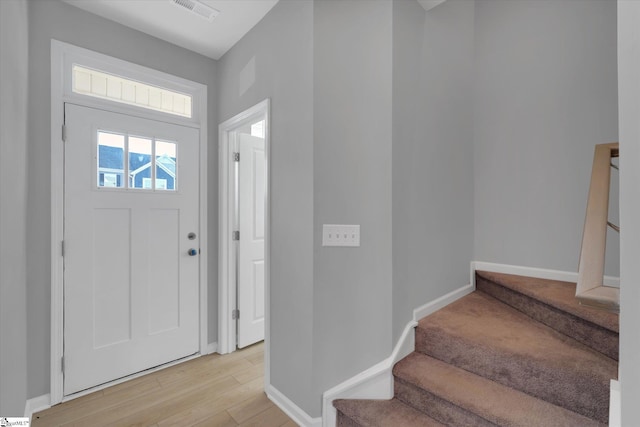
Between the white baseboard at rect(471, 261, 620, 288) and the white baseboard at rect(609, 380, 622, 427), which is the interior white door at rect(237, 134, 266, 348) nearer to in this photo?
the white baseboard at rect(471, 261, 620, 288)

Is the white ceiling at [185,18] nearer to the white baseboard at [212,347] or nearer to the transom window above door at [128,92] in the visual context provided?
the transom window above door at [128,92]

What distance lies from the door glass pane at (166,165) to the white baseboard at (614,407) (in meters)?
2.82

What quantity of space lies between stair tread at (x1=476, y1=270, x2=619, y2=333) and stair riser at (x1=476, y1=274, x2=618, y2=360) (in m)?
0.04

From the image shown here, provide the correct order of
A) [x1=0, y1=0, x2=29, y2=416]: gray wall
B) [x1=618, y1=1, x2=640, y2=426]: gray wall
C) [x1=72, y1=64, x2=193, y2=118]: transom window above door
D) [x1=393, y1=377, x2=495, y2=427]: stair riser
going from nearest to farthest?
[x1=618, y1=1, x2=640, y2=426]: gray wall < [x1=0, y1=0, x2=29, y2=416]: gray wall < [x1=393, y1=377, x2=495, y2=427]: stair riser < [x1=72, y1=64, x2=193, y2=118]: transom window above door

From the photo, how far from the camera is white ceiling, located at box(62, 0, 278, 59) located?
1.97 m

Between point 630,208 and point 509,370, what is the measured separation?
1.23 metres

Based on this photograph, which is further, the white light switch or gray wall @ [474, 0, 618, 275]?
gray wall @ [474, 0, 618, 275]

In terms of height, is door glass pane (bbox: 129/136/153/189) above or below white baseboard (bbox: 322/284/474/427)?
above

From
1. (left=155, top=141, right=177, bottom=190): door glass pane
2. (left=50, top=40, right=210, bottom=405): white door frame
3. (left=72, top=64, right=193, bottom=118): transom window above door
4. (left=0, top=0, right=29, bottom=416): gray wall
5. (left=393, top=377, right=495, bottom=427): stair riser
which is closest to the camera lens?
(left=0, top=0, right=29, bottom=416): gray wall

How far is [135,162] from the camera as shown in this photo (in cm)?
222

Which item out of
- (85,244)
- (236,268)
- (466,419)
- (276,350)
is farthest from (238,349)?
(466,419)

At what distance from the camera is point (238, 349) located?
2.67 metres

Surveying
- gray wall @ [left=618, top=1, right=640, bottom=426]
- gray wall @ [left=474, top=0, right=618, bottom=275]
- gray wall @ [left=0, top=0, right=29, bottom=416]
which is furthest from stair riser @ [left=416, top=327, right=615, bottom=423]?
gray wall @ [left=0, top=0, right=29, bottom=416]

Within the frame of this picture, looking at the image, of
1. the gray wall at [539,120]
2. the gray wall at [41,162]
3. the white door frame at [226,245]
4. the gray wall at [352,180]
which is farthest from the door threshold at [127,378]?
the gray wall at [539,120]
